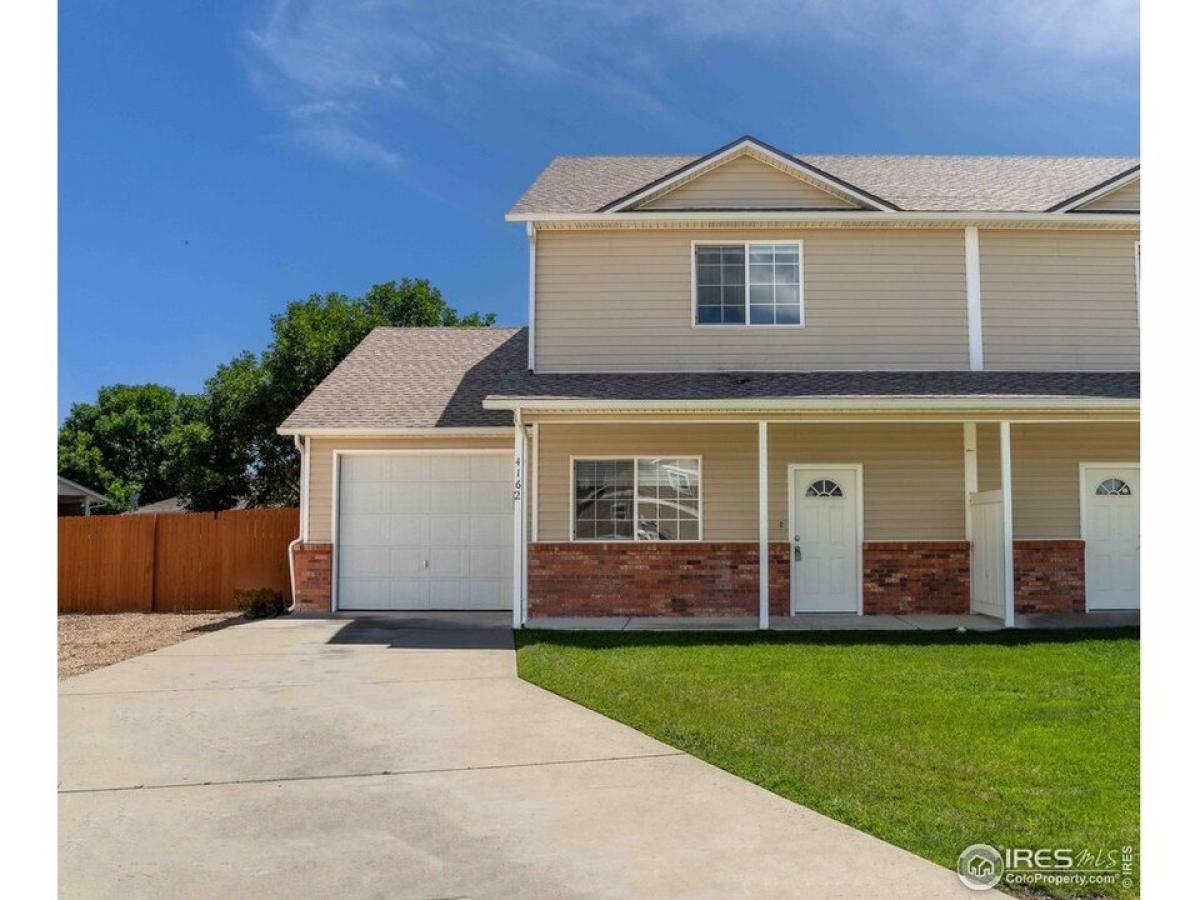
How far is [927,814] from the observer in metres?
5.05

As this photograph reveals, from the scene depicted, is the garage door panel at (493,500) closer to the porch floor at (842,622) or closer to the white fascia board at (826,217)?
the porch floor at (842,622)

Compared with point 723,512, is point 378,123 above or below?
above

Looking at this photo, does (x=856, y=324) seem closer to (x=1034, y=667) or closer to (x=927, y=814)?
(x=1034, y=667)

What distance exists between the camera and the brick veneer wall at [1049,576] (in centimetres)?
1328

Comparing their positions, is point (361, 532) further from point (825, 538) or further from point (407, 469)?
point (825, 538)

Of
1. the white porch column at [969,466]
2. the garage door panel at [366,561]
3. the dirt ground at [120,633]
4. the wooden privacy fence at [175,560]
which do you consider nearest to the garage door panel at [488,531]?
the garage door panel at [366,561]

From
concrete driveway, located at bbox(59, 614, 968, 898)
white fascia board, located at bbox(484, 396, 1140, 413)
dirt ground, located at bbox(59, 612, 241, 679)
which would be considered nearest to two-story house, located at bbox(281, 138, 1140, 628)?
white fascia board, located at bbox(484, 396, 1140, 413)

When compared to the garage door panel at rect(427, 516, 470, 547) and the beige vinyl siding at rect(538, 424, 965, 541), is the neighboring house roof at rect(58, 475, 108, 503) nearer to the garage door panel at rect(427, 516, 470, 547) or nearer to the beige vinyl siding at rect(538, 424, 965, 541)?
the garage door panel at rect(427, 516, 470, 547)

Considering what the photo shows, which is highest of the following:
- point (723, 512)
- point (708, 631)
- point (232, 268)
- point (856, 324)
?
point (232, 268)

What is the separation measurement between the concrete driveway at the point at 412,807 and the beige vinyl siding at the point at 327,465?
232 inches

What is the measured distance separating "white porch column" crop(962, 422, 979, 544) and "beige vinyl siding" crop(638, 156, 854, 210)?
3825mm

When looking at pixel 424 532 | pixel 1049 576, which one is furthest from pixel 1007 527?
pixel 424 532

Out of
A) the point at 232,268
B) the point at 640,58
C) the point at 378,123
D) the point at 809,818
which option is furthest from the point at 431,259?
the point at 809,818

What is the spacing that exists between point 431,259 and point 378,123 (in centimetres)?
1340
